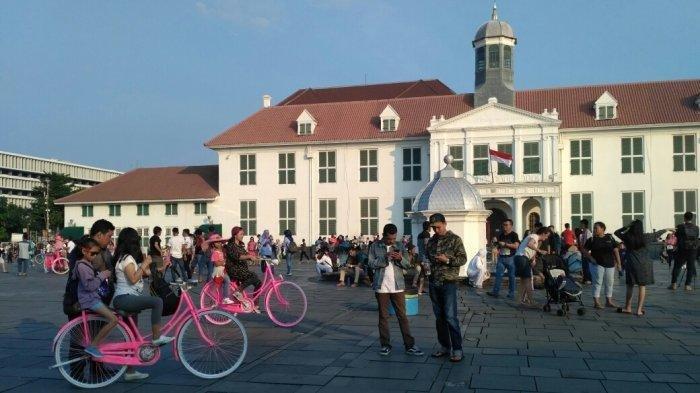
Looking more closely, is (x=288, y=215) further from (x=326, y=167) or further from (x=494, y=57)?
(x=494, y=57)

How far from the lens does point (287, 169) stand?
48344 mm

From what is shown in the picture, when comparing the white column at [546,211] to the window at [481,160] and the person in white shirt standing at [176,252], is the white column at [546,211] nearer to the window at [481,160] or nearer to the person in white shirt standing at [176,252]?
the window at [481,160]

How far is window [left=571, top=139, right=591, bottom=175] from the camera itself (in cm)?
4269

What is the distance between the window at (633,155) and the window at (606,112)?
1653 millimetres

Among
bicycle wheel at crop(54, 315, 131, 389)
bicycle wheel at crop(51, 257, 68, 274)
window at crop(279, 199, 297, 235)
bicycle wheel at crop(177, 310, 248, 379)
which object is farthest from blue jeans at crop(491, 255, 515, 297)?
window at crop(279, 199, 297, 235)

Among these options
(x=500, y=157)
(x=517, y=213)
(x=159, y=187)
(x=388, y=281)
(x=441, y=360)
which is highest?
(x=500, y=157)

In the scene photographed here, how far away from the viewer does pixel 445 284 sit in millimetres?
8312

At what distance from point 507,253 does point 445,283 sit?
705cm

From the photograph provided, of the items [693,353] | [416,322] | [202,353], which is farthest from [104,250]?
[693,353]

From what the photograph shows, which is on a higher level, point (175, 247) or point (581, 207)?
point (581, 207)

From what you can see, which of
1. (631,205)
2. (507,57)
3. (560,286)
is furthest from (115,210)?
(560,286)

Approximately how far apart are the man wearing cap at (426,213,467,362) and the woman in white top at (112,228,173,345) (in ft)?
10.2

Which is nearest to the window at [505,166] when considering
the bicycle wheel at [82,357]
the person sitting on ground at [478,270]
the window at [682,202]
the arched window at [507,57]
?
the arched window at [507,57]

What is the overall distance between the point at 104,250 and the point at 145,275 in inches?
23.7
